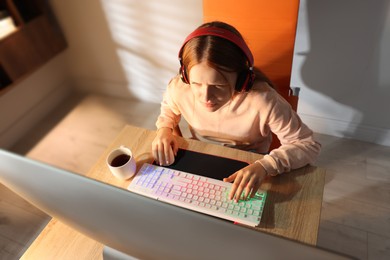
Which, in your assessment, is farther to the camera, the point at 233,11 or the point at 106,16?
the point at 106,16

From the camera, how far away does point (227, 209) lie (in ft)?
2.56

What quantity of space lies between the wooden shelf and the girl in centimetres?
135

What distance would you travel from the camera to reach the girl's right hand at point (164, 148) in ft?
3.05

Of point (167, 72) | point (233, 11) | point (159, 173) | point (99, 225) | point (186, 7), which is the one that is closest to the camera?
point (99, 225)

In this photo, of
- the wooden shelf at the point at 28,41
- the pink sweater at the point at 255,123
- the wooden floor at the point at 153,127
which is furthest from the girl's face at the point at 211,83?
the wooden shelf at the point at 28,41

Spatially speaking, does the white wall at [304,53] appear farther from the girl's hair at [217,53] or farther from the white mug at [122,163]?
the white mug at [122,163]

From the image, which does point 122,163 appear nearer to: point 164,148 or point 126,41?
point 164,148

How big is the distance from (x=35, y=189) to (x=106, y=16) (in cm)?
180

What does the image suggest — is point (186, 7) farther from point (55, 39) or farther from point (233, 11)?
point (55, 39)

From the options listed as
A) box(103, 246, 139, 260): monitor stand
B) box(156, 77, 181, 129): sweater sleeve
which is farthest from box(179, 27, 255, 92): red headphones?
box(103, 246, 139, 260): monitor stand

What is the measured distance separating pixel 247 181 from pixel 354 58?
1.11 metres

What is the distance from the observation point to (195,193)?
2.71ft

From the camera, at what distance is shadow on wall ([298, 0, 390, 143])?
55.2 inches

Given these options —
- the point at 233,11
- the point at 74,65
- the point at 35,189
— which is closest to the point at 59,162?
the point at 74,65
